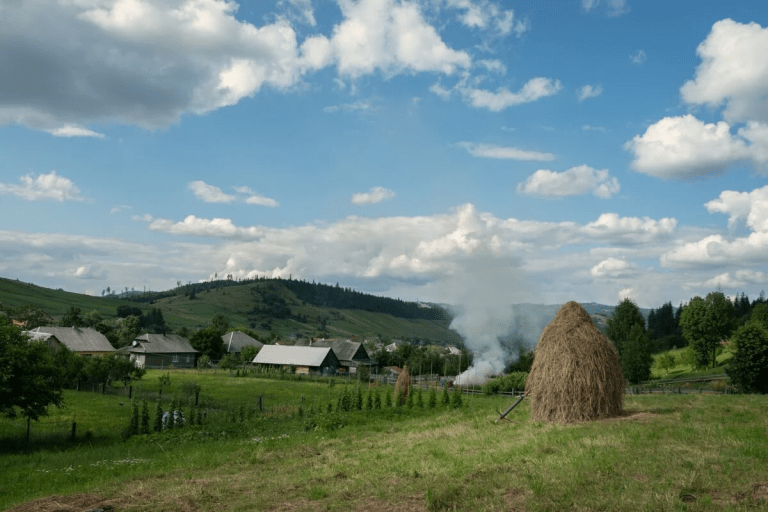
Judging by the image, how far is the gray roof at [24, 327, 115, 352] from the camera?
73.4 meters

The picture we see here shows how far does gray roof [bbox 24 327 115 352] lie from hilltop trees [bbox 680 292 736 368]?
81.3 m

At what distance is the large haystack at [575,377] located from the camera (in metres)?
17.1

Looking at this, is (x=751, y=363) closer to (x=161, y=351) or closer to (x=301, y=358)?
(x=301, y=358)

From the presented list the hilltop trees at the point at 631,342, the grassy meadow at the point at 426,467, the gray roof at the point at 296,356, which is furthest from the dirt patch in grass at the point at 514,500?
the gray roof at the point at 296,356

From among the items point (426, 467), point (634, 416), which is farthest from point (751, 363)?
point (426, 467)

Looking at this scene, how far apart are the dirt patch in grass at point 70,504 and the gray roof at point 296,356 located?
225ft

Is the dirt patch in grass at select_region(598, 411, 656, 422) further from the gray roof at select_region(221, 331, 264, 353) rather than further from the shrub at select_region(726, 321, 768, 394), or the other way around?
the gray roof at select_region(221, 331, 264, 353)

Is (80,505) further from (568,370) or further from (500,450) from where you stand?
(568,370)

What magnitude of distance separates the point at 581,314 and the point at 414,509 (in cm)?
1201

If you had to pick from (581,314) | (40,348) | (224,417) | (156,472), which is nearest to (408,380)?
(224,417)

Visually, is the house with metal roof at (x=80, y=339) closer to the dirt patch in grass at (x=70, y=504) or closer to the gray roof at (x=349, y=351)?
the gray roof at (x=349, y=351)

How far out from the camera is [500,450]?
43.9 ft

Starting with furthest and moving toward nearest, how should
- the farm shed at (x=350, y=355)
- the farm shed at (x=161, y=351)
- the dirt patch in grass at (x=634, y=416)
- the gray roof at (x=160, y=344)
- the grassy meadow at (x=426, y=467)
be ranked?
1. the farm shed at (x=350, y=355)
2. the gray roof at (x=160, y=344)
3. the farm shed at (x=161, y=351)
4. the dirt patch in grass at (x=634, y=416)
5. the grassy meadow at (x=426, y=467)

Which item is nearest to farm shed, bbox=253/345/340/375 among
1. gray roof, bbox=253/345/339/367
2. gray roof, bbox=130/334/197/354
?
gray roof, bbox=253/345/339/367
